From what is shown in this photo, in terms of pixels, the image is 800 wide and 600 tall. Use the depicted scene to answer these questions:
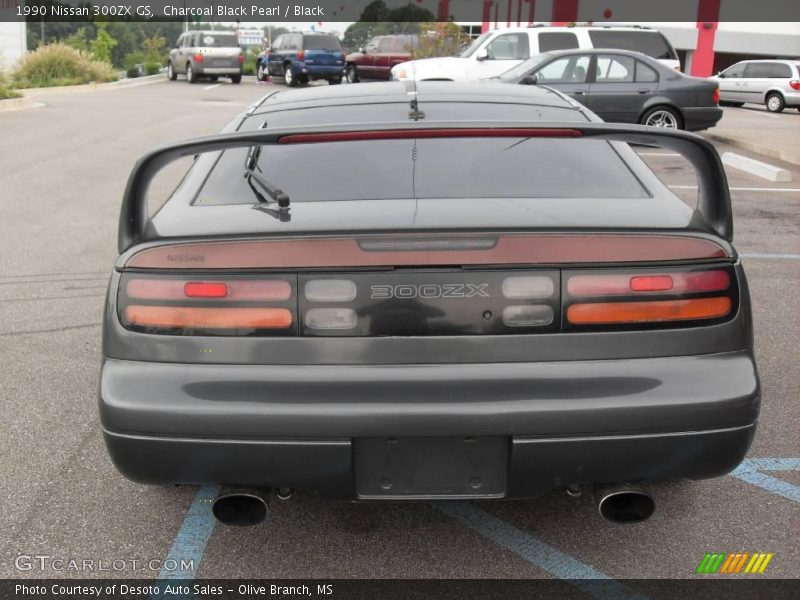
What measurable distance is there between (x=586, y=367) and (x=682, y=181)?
990cm

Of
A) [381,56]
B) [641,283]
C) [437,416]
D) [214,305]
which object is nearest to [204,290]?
[214,305]

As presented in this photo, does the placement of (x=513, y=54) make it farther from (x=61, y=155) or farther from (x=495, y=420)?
(x=495, y=420)

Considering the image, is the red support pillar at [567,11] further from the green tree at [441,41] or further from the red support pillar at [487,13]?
the green tree at [441,41]

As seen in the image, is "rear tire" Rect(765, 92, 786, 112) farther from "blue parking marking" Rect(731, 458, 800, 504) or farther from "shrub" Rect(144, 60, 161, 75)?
"shrub" Rect(144, 60, 161, 75)

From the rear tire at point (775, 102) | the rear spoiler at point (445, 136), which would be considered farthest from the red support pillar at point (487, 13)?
the rear spoiler at point (445, 136)

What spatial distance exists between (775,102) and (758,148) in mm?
13943

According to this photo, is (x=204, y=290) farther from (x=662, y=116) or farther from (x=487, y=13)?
(x=487, y=13)

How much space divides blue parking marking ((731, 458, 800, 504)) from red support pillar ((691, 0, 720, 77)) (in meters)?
47.2

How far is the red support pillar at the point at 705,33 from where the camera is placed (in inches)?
1876

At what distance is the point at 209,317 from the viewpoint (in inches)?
107

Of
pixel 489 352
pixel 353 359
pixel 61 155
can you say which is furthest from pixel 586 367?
pixel 61 155

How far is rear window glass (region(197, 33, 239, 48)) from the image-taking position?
113ft

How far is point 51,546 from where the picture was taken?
3.12m

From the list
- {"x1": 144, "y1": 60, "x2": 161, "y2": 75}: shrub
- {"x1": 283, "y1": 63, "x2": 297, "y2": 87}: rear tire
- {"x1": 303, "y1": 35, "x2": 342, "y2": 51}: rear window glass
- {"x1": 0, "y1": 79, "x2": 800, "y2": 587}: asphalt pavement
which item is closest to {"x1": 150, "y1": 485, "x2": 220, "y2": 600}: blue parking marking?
{"x1": 0, "y1": 79, "x2": 800, "y2": 587}: asphalt pavement
